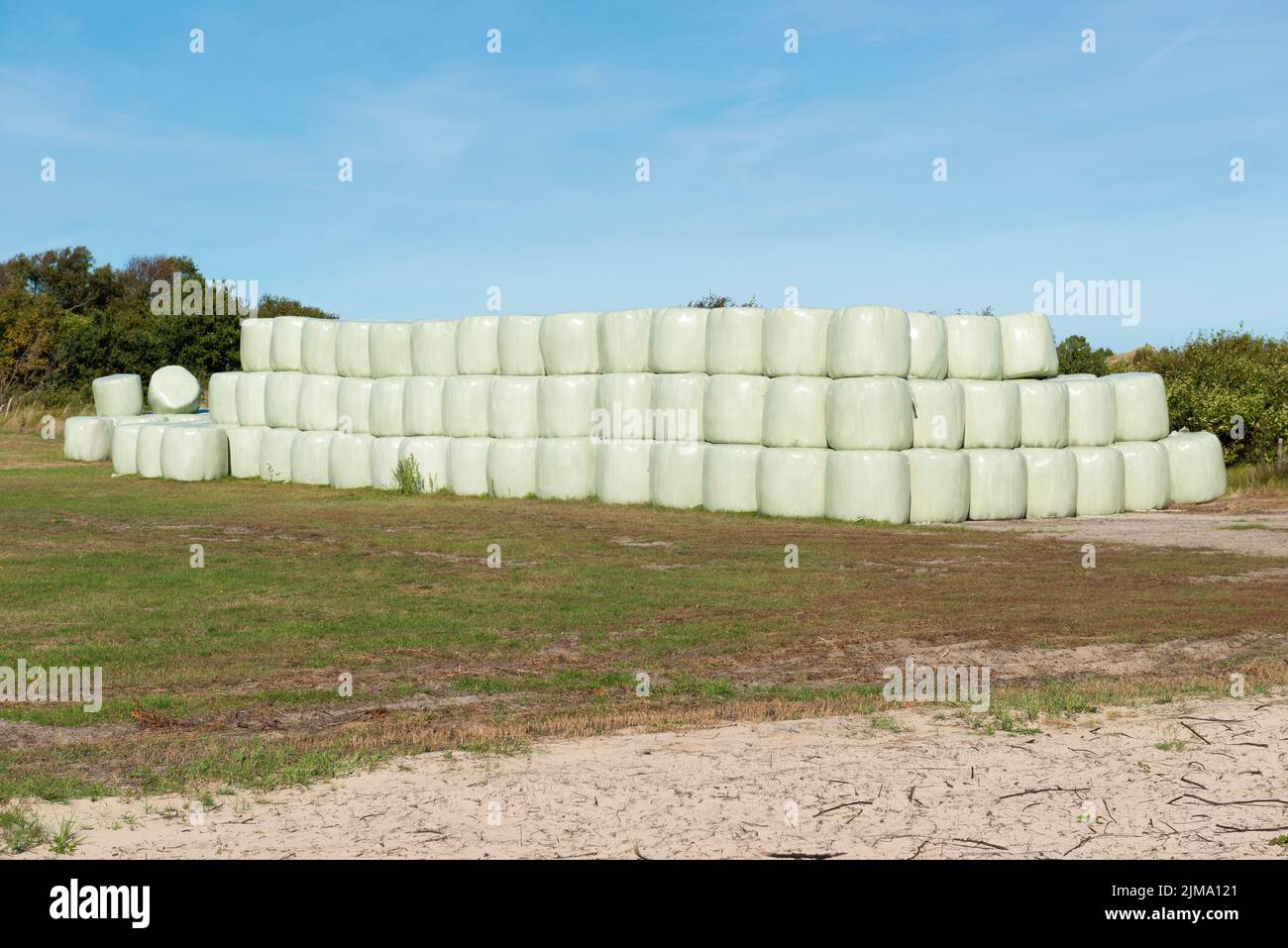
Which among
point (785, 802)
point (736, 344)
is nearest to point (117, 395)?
point (736, 344)

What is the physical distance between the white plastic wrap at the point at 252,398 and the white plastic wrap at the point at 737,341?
1161cm

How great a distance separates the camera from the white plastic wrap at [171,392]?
3566cm

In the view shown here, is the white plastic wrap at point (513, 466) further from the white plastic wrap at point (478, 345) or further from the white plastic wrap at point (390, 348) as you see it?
the white plastic wrap at point (390, 348)

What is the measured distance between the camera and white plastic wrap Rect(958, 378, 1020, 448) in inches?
902

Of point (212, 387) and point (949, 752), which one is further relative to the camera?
point (212, 387)

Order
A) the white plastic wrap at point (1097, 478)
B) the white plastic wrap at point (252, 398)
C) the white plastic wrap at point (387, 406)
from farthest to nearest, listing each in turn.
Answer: the white plastic wrap at point (252, 398), the white plastic wrap at point (387, 406), the white plastic wrap at point (1097, 478)

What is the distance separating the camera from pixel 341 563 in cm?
1617

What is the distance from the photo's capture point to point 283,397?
2938 cm

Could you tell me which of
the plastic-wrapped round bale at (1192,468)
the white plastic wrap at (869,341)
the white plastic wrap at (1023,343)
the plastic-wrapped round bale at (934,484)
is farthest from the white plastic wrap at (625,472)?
the plastic-wrapped round bale at (1192,468)
